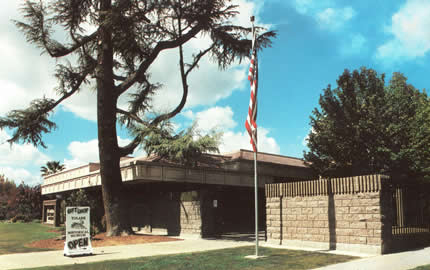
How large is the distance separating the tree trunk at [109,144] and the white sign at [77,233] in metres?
6.18

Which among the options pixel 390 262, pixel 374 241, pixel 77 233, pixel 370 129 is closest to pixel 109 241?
pixel 77 233

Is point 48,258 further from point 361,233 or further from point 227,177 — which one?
point 227,177

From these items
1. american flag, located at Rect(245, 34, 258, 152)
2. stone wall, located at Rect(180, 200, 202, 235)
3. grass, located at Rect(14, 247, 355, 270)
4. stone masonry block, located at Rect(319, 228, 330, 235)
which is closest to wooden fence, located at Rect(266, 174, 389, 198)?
stone masonry block, located at Rect(319, 228, 330, 235)

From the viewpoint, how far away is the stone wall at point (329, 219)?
13.0 meters

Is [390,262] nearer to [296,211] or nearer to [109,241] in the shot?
[296,211]

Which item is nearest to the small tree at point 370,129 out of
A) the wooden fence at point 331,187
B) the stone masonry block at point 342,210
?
the wooden fence at point 331,187

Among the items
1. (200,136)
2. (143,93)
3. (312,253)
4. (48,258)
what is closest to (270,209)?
(312,253)

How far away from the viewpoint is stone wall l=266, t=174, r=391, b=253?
13.0m

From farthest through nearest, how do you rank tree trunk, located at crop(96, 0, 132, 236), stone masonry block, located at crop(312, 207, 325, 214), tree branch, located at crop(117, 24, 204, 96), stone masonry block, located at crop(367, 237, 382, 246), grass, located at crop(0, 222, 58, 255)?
1. tree branch, located at crop(117, 24, 204, 96)
2. tree trunk, located at crop(96, 0, 132, 236)
3. grass, located at crop(0, 222, 58, 255)
4. stone masonry block, located at crop(312, 207, 325, 214)
5. stone masonry block, located at crop(367, 237, 382, 246)

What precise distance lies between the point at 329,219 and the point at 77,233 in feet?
30.6

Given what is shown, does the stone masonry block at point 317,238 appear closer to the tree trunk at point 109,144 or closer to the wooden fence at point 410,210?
the wooden fence at point 410,210

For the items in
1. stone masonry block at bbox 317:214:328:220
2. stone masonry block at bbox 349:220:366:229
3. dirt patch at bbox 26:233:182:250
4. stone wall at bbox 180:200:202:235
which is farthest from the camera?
stone wall at bbox 180:200:202:235

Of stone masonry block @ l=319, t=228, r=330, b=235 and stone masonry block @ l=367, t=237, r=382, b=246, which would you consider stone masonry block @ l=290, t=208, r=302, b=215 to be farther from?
stone masonry block @ l=367, t=237, r=382, b=246

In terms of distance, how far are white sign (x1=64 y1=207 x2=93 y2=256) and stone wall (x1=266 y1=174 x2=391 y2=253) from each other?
24.5 feet
